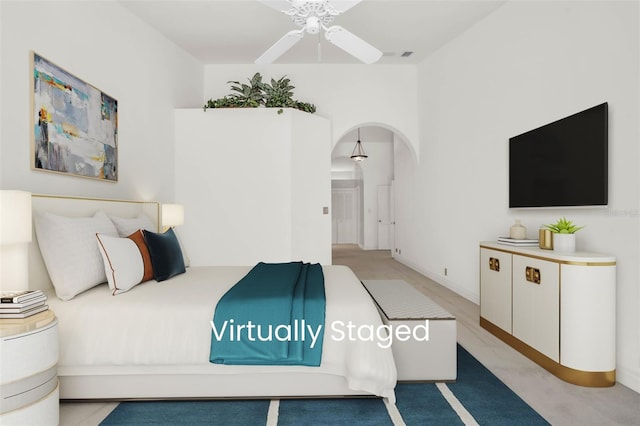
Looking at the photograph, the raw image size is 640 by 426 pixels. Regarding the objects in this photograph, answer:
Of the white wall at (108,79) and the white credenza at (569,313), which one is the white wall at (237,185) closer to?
the white wall at (108,79)

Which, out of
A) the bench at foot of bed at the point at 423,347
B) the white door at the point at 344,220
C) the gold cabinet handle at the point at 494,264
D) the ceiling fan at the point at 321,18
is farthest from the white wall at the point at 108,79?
the white door at the point at 344,220

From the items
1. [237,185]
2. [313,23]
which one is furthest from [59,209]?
[237,185]

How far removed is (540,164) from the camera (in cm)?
286

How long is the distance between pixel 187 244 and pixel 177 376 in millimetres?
2796

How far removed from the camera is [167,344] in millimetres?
1821

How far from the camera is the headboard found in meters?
2.09

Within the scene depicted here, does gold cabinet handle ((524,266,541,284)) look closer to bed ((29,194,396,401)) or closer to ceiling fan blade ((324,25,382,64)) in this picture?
bed ((29,194,396,401))

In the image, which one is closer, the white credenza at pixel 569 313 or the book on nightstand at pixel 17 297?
the book on nightstand at pixel 17 297

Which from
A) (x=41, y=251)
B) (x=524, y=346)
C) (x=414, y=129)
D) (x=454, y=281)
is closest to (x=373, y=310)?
(x=524, y=346)

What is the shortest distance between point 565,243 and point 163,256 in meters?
2.75

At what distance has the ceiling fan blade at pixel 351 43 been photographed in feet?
8.61

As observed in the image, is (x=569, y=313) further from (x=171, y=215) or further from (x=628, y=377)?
(x=171, y=215)

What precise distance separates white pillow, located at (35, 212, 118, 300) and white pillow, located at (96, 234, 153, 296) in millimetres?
73

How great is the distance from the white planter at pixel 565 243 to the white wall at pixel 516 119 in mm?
178
